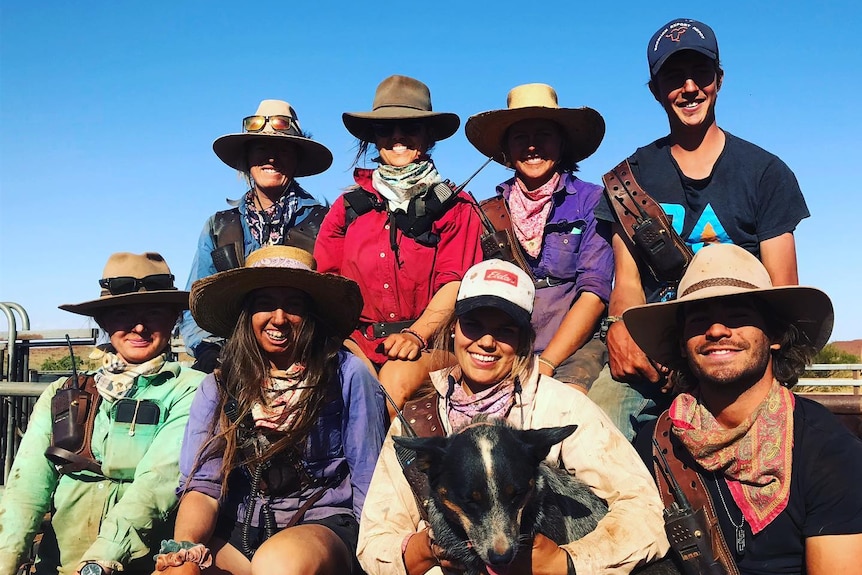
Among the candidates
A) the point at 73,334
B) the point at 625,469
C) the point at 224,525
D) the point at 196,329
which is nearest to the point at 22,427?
the point at 73,334

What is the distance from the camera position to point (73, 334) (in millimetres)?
7980

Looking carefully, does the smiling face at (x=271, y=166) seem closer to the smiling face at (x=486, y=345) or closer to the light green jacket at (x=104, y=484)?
the light green jacket at (x=104, y=484)

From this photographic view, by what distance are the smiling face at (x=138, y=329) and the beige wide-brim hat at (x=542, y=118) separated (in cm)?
255

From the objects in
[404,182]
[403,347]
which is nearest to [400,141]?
[404,182]

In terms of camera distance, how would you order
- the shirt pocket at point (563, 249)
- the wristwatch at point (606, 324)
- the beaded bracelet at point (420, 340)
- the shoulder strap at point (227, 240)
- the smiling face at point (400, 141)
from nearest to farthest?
the wristwatch at point (606, 324)
the beaded bracelet at point (420, 340)
the shirt pocket at point (563, 249)
the smiling face at point (400, 141)
the shoulder strap at point (227, 240)

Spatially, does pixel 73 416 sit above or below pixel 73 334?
below

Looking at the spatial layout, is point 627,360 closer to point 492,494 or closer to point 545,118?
point 492,494

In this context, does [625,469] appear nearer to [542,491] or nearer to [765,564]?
[542,491]

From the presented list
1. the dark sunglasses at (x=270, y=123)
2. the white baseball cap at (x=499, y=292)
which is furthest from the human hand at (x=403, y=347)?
the dark sunglasses at (x=270, y=123)

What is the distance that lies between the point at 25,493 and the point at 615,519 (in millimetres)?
3367

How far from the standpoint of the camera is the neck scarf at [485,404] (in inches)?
154

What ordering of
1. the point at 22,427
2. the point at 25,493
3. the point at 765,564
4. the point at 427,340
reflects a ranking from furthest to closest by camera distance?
the point at 22,427 < the point at 427,340 < the point at 25,493 < the point at 765,564

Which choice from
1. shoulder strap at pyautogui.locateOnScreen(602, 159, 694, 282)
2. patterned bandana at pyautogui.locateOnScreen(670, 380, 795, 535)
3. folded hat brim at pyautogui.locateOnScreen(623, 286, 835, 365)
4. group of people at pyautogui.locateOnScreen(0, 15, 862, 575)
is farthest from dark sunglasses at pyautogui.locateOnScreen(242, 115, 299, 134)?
patterned bandana at pyautogui.locateOnScreen(670, 380, 795, 535)

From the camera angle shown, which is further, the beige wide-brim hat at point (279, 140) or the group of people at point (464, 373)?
the beige wide-brim hat at point (279, 140)
